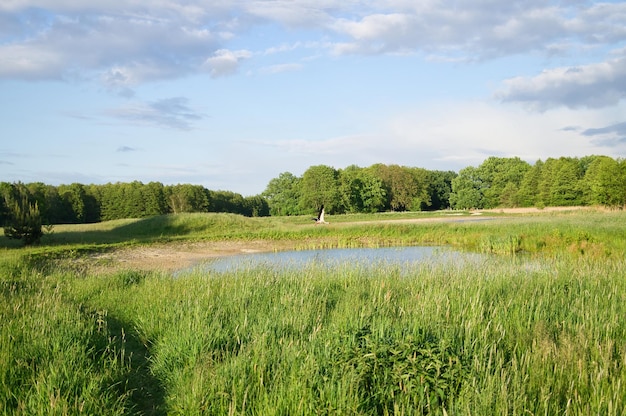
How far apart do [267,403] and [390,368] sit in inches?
48.1

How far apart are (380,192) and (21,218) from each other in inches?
2967

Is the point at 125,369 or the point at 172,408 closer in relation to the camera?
the point at 172,408

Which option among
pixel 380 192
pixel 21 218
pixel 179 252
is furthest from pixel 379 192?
pixel 21 218

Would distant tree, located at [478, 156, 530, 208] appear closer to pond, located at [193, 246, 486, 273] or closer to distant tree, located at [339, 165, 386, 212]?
distant tree, located at [339, 165, 386, 212]

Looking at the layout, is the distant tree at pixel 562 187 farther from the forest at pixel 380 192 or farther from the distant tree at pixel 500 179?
the distant tree at pixel 500 179

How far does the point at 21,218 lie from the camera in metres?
26.3

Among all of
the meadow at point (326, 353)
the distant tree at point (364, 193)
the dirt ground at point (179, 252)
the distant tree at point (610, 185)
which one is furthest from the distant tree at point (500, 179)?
the meadow at point (326, 353)

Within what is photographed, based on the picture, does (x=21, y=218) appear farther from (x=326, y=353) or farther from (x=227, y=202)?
(x=227, y=202)

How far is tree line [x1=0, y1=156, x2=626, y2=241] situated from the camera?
240 ft

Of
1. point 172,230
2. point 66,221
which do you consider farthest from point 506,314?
point 66,221

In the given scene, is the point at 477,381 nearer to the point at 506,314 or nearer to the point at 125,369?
the point at 506,314

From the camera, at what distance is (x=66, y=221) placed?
7312 cm

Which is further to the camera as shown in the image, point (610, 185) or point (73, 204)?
point (73, 204)

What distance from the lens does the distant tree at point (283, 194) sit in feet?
342
